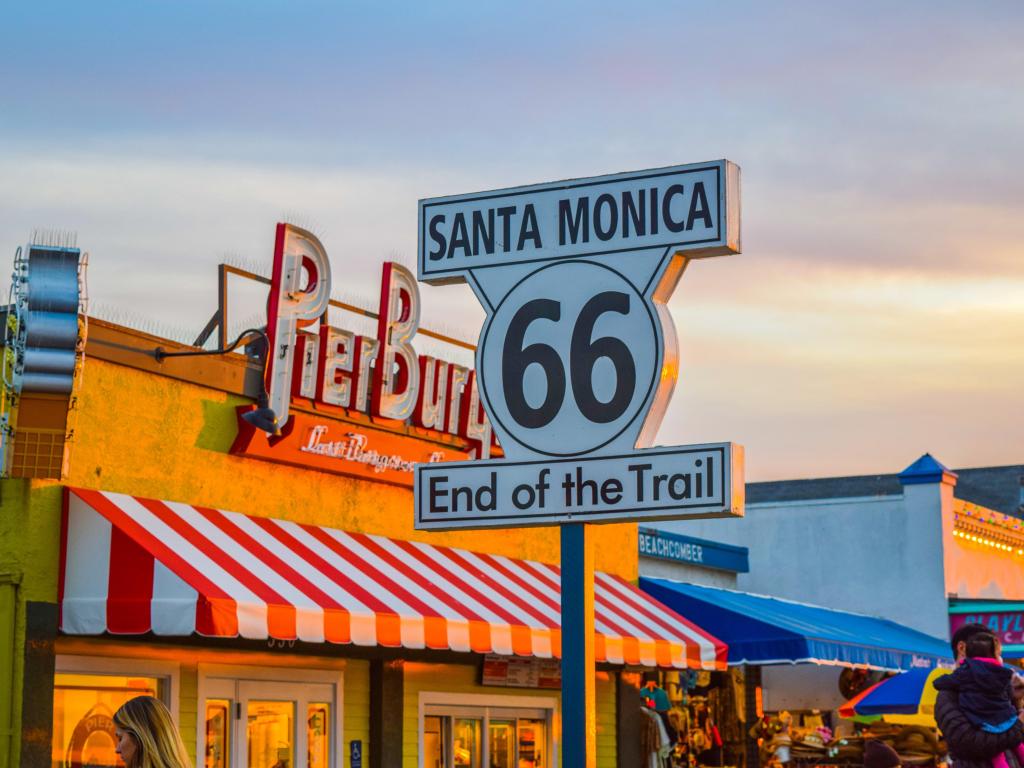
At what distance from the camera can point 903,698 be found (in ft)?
56.4

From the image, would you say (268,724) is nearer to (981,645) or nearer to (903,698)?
(903,698)

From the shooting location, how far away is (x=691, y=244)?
6.48 meters

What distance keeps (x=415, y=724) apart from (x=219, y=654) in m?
2.81

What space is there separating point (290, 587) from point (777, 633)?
329 inches

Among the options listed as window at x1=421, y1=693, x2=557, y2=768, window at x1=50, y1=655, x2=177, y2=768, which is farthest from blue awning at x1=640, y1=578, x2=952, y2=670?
window at x1=50, y1=655, x2=177, y2=768

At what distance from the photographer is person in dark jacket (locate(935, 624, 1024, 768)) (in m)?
8.08

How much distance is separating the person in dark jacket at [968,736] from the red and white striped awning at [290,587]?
528 cm

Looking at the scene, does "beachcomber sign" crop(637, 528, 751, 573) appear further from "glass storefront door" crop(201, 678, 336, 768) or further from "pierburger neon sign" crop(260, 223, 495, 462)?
"glass storefront door" crop(201, 678, 336, 768)

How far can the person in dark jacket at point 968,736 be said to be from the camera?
8.08 meters

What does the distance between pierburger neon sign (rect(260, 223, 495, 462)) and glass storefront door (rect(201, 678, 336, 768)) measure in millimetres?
2039

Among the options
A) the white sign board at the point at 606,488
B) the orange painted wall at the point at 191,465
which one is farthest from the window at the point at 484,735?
the white sign board at the point at 606,488

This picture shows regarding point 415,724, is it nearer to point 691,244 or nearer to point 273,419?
point 273,419

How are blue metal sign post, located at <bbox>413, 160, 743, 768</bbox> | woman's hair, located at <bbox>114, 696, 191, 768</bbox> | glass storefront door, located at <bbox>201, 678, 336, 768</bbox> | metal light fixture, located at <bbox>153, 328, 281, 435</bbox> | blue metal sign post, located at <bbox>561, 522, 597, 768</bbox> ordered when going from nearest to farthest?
woman's hair, located at <bbox>114, 696, 191, 768</bbox>, blue metal sign post, located at <bbox>561, 522, 597, 768</bbox>, blue metal sign post, located at <bbox>413, 160, 743, 768</bbox>, metal light fixture, located at <bbox>153, 328, 281, 435</bbox>, glass storefront door, located at <bbox>201, 678, 336, 768</bbox>

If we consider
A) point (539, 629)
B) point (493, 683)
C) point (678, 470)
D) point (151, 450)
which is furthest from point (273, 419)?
point (678, 470)
